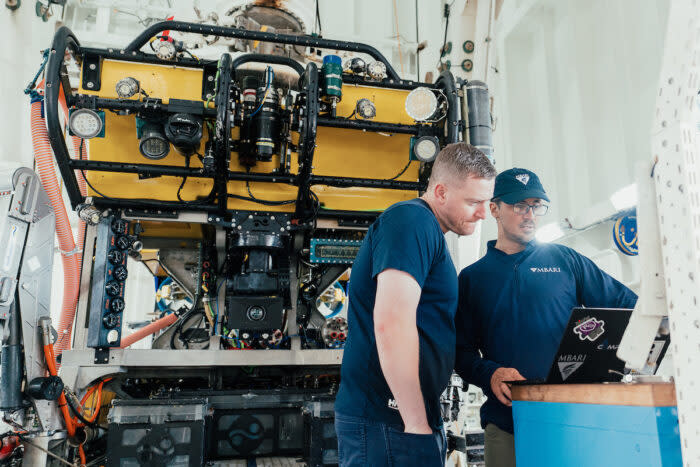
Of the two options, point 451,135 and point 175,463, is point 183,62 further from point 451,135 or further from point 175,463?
point 175,463

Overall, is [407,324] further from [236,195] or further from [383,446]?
[236,195]

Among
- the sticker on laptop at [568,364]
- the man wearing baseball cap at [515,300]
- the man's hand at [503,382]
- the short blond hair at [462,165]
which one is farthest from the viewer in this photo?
the man wearing baseball cap at [515,300]

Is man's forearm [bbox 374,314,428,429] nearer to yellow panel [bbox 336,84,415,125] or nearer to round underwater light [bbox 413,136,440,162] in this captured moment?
round underwater light [bbox 413,136,440,162]

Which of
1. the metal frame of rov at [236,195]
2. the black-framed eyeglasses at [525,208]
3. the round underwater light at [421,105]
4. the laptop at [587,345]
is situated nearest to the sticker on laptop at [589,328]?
the laptop at [587,345]

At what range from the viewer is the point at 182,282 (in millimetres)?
5125

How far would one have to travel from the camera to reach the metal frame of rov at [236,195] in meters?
4.07

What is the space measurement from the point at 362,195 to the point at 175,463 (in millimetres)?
2505

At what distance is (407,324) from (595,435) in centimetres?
62

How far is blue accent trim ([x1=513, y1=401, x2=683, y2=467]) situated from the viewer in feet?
4.25

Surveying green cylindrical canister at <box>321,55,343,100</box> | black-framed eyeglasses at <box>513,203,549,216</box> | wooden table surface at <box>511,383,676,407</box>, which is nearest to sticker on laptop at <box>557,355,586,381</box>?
wooden table surface at <box>511,383,676,407</box>

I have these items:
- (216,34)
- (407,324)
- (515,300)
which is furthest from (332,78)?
(407,324)

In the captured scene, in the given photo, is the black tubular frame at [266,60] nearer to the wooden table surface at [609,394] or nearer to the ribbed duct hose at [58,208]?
the ribbed duct hose at [58,208]

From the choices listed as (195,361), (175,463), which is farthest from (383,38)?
(175,463)

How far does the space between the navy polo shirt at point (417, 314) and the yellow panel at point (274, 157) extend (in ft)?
8.56
